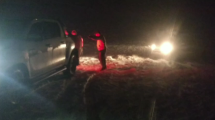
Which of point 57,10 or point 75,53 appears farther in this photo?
point 57,10

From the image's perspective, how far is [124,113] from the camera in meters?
7.35

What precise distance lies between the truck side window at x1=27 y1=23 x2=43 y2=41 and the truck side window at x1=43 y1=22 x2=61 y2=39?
9.9 inches

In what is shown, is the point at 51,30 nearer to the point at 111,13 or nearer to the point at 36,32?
the point at 36,32

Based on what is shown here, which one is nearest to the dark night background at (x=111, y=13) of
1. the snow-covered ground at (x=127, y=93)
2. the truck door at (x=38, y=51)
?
the snow-covered ground at (x=127, y=93)

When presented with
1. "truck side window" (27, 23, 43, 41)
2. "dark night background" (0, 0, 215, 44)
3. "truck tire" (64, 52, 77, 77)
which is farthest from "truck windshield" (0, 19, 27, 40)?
"dark night background" (0, 0, 215, 44)

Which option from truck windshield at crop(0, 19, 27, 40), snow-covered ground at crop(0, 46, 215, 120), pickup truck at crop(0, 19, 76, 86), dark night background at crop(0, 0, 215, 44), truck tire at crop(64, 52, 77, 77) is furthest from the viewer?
dark night background at crop(0, 0, 215, 44)

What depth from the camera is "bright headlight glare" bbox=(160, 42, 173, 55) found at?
17547 millimetres

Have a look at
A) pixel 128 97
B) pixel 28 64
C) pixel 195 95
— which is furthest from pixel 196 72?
pixel 28 64

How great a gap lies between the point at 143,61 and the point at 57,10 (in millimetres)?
35488

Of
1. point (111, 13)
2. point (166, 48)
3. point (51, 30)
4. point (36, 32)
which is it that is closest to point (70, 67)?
point (51, 30)

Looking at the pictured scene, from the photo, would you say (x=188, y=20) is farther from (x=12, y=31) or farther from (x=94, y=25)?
(x=94, y=25)

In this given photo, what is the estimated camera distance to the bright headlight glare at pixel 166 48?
17.5m

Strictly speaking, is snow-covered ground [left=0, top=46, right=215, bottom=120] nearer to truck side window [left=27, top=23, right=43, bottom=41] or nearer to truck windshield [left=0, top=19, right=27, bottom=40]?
truck side window [left=27, top=23, right=43, bottom=41]

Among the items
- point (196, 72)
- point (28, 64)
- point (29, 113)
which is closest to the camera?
point (29, 113)
